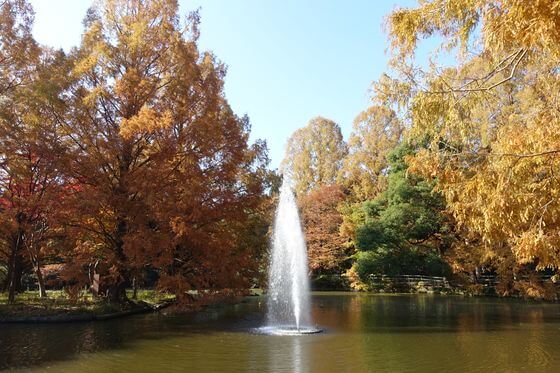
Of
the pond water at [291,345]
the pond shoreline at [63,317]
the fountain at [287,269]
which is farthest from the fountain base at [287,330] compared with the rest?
the pond shoreline at [63,317]

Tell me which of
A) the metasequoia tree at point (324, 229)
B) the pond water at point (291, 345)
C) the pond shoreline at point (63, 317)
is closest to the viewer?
the pond water at point (291, 345)

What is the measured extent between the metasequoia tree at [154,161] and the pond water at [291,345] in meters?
2.11

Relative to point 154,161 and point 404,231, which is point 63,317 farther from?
point 404,231

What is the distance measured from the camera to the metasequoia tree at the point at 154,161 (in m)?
13.8

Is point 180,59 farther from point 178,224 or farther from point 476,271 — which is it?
point 476,271

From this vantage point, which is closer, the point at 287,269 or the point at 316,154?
the point at 287,269

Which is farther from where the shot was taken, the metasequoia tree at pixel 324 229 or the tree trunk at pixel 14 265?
the metasequoia tree at pixel 324 229

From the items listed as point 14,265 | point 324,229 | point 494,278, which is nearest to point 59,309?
point 14,265

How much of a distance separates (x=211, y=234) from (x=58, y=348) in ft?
20.0

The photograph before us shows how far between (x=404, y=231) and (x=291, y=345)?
60.1 feet

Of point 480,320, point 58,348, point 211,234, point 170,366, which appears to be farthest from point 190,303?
point 480,320

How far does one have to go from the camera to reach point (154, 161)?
48.9 feet

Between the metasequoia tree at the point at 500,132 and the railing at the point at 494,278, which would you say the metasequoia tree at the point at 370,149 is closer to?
the railing at the point at 494,278

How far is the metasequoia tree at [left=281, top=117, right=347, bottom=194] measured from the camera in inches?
1485
